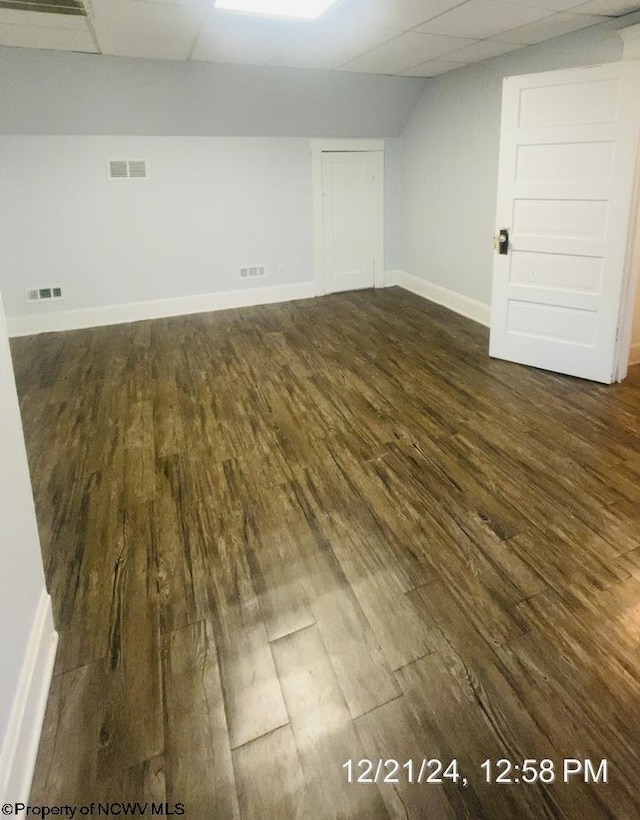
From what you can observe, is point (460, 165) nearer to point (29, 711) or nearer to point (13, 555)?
point (13, 555)

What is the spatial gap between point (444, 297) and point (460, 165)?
1.39m

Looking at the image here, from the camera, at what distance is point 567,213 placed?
368 centimetres

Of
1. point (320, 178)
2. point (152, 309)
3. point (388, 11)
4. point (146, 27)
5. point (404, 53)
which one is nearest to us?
point (388, 11)

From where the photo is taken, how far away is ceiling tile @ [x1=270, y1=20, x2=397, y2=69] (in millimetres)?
3580

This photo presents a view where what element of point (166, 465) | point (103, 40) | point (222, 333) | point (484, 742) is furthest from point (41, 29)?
point (484, 742)

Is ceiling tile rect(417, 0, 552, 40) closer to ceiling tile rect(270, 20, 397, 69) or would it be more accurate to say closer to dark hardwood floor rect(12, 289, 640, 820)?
ceiling tile rect(270, 20, 397, 69)

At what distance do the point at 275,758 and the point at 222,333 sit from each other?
4375mm

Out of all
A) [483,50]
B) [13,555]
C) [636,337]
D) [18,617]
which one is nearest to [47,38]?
[483,50]

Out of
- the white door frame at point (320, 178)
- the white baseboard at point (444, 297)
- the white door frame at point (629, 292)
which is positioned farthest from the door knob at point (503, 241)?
the white door frame at point (320, 178)

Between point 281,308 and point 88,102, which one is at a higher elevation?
point 88,102

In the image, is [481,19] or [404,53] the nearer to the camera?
[481,19]

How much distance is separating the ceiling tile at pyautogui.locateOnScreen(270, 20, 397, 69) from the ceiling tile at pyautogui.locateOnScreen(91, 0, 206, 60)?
755mm

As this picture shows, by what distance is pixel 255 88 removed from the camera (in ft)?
16.4

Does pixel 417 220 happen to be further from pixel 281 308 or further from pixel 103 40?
pixel 103 40
